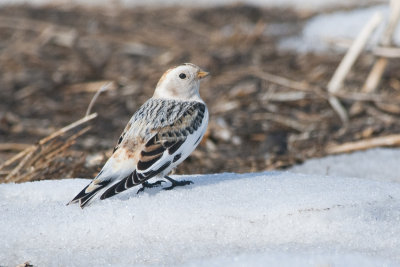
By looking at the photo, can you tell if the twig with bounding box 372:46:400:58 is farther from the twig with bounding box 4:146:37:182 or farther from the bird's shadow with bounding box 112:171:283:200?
the twig with bounding box 4:146:37:182

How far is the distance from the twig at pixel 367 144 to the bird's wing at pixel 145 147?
1.84m

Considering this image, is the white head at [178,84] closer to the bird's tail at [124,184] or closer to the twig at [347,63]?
the bird's tail at [124,184]

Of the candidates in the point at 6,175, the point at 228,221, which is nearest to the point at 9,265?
the point at 228,221

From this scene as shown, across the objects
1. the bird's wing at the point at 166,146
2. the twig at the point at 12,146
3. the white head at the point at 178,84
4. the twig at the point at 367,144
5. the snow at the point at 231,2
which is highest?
the white head at the point at 178,84

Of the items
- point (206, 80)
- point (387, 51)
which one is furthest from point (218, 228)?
point (206, 80)

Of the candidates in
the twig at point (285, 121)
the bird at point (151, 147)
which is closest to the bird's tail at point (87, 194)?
the bird at point (151, 147)

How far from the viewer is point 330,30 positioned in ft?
24.8

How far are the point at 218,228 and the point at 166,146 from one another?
57 cm

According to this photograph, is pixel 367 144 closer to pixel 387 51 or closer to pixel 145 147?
pixel 387 51

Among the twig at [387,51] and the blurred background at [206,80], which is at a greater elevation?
the twig at [387,51]

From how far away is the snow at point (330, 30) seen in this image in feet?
23.9

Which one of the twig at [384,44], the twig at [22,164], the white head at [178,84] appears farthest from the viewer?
→ the twig at [384,44]

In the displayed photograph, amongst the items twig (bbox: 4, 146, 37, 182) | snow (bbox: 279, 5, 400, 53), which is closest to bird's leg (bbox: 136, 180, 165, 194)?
twig (bbox: 4, 146, 37, 182)

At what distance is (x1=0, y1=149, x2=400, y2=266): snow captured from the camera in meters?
2.41
